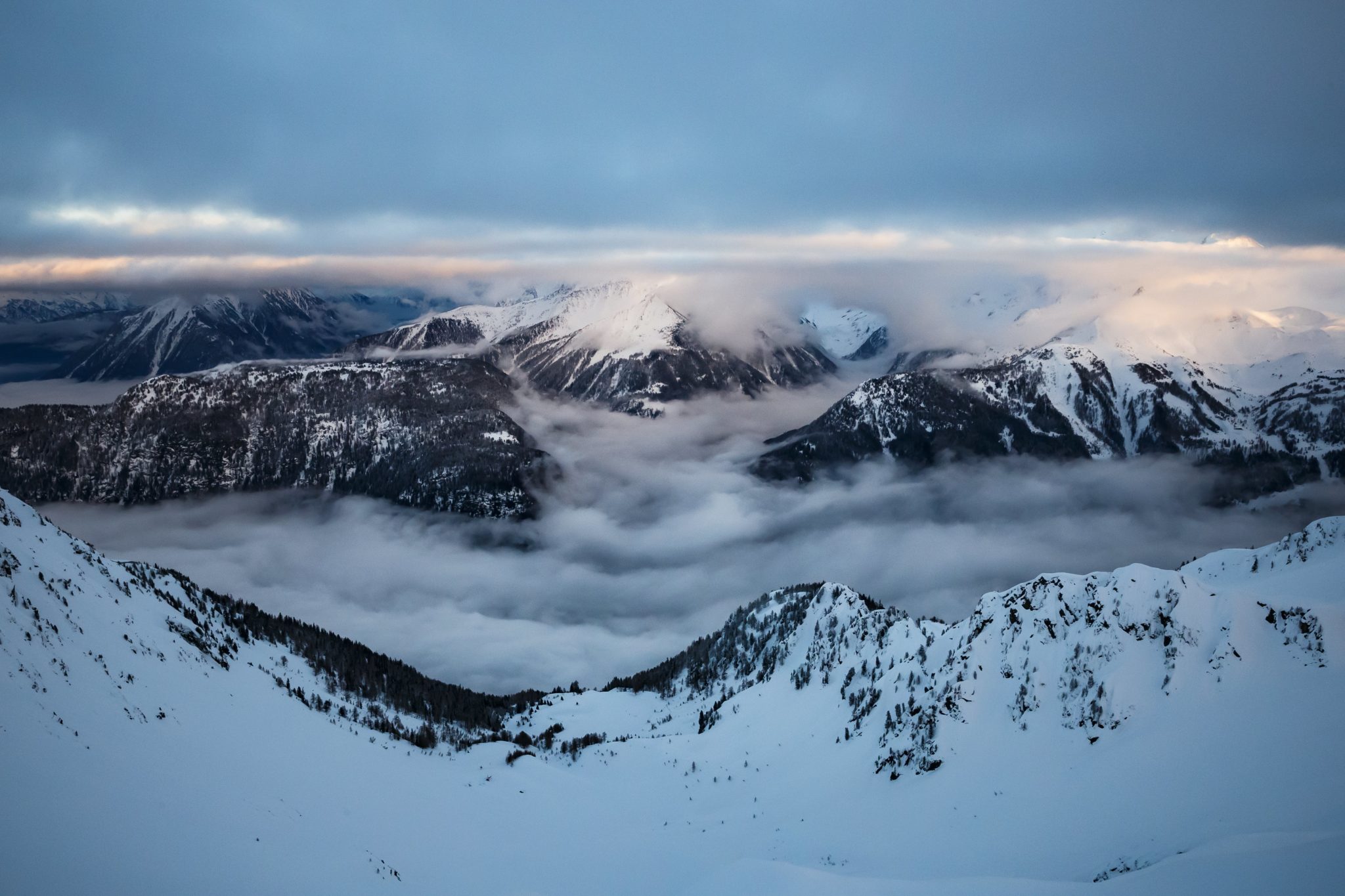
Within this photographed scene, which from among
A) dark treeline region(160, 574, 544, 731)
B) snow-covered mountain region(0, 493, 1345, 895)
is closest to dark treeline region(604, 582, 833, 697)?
dark treeline region(160, 574, 544, 731)

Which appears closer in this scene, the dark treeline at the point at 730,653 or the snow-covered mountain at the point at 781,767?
the snow-covered mountain at the point at 781,767

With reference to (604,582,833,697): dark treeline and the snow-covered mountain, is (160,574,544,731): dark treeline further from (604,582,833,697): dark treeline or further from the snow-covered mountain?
(604,582,833,697): dark treeline

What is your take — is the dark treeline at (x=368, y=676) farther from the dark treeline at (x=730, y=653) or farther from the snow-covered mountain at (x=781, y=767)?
the dark treeline at (x=730, y=653)

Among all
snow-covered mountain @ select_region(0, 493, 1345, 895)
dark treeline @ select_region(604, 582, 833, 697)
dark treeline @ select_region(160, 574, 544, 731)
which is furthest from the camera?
dark treeline @ select_region(604, 582, 833, 697)

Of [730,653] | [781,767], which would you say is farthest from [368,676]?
[781,767]

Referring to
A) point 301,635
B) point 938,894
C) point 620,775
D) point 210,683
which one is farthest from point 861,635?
point 301,635

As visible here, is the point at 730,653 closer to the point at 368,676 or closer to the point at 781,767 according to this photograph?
the point at 781,767

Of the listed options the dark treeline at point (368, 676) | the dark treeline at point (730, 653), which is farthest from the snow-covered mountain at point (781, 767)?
the dark treeline at point (730, 653)

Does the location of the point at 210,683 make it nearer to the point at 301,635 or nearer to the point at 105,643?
the point at 105,643

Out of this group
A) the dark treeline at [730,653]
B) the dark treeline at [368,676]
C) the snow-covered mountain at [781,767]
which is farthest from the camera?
the dark treeline at [730,653]
